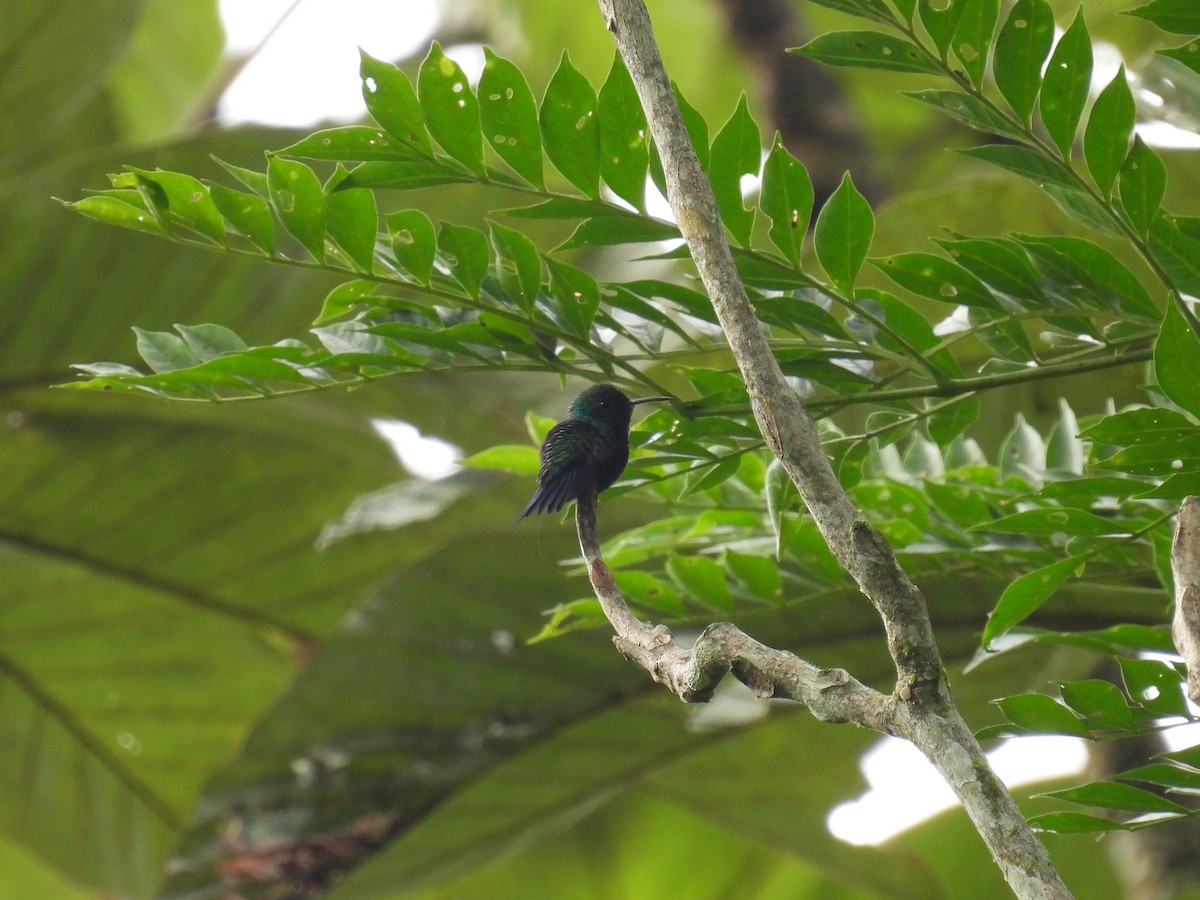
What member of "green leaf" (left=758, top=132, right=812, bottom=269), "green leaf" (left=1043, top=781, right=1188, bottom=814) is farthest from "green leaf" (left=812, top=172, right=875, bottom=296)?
"green leaf" (left=1043, top=781, right=1188, bottom=814)

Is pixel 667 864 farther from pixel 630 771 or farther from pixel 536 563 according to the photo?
pixel 536 563

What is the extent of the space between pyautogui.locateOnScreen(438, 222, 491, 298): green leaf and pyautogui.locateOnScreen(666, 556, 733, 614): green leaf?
0.28 m

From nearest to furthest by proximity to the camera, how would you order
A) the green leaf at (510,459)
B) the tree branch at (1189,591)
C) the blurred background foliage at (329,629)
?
the tree branch at (1189,591), the green leaf at (510,459), the blurred background foliage at (329,629)

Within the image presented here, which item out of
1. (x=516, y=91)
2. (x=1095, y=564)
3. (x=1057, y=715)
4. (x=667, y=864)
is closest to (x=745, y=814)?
(x=667, y=864)

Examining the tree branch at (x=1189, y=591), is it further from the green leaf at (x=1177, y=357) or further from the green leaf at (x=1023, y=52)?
the green leaf at (x=1023, y=52)

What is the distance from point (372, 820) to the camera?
188 cm

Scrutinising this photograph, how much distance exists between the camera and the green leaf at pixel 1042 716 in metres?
0.74

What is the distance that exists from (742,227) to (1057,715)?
1.15 feet

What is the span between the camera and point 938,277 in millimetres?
825

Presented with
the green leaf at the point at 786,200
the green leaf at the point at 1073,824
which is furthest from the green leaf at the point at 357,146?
the green leaf at the point at 1073,824

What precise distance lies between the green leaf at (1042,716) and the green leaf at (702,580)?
27 centimetres

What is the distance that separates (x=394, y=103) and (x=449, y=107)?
3 centimetres

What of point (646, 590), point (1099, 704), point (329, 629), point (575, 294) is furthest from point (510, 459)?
point (329, 629)

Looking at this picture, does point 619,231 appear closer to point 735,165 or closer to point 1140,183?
point 735,165
